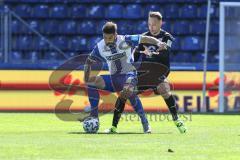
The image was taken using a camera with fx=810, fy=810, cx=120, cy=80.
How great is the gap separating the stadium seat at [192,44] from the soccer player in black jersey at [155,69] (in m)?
9.27

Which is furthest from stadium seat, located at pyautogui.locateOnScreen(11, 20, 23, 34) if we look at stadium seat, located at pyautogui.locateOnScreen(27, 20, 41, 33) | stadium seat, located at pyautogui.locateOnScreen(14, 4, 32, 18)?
stadium seat, located at pyautogui.locateOnScreen(14, 4, 32, 18)

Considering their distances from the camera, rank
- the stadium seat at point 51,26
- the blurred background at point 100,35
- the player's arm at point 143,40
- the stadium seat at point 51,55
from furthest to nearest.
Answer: the stadium seat at point 51,26
the stadium seat at point 51,55
the blurred background at point 100,35
the player's arm at point 143,40

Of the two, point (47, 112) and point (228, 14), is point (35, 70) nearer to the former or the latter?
point (47, 112)

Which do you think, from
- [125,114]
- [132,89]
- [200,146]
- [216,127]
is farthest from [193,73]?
[200,146]

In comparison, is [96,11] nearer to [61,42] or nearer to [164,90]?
[61,42]

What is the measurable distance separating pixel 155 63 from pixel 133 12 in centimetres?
1081

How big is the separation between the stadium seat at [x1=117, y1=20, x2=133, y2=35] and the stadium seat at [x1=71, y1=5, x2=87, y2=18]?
1.14m

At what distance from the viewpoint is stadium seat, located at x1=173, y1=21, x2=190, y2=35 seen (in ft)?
78.3

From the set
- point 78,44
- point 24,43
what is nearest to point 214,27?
point 78,44

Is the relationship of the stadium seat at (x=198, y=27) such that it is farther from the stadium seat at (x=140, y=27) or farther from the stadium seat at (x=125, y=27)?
the stadium seat at (x=125, y=27)

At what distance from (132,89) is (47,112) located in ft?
22.3

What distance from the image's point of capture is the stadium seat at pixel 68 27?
24.0 m

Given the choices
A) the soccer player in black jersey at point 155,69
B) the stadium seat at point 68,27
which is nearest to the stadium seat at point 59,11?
the stadium seat at point 68,27

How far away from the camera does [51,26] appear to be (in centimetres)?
2409
